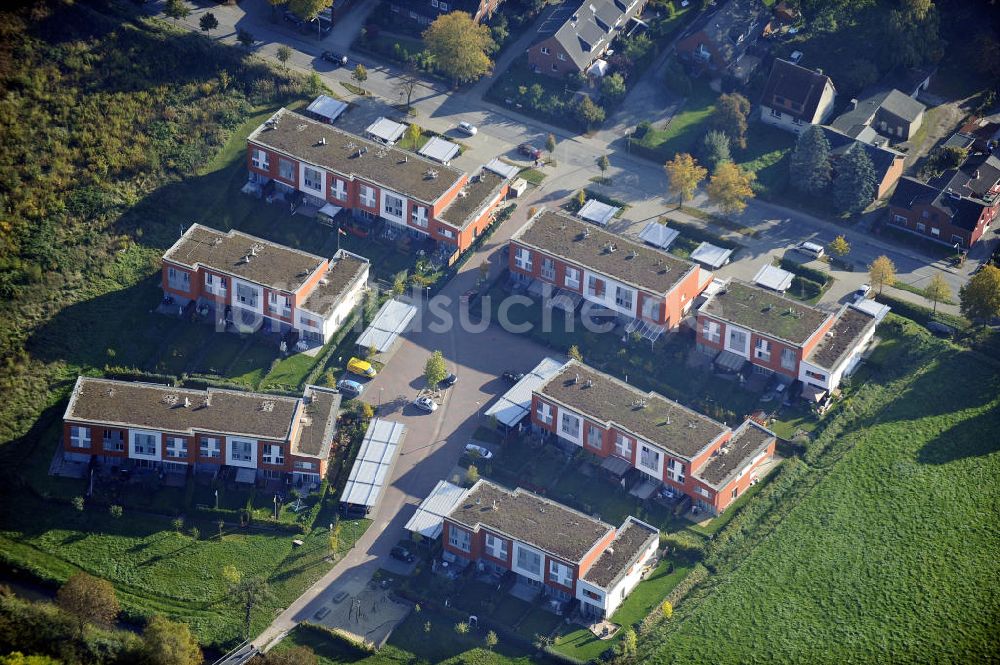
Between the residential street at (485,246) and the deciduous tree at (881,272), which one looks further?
the deciduous tree at (881,272)

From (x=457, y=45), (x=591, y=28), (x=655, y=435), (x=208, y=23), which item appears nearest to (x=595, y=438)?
(x=655, y=435)

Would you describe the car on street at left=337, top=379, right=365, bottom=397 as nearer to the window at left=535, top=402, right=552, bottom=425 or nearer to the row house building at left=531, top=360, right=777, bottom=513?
the row house building at left=531, top=360, right=777, bottom=513

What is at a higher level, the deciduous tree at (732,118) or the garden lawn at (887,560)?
the deciduous tree at (732,118)

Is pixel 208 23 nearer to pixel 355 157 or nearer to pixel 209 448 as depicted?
pixel 355 157

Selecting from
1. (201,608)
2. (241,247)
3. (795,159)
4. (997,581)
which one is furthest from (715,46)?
(201,608)

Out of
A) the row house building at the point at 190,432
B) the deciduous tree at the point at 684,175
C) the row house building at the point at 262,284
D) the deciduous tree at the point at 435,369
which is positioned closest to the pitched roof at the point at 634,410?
the deciduous tree at the point at 435,369

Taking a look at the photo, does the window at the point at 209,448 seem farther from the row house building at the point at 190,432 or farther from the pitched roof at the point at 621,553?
the pitched roof at the point at 621,553
